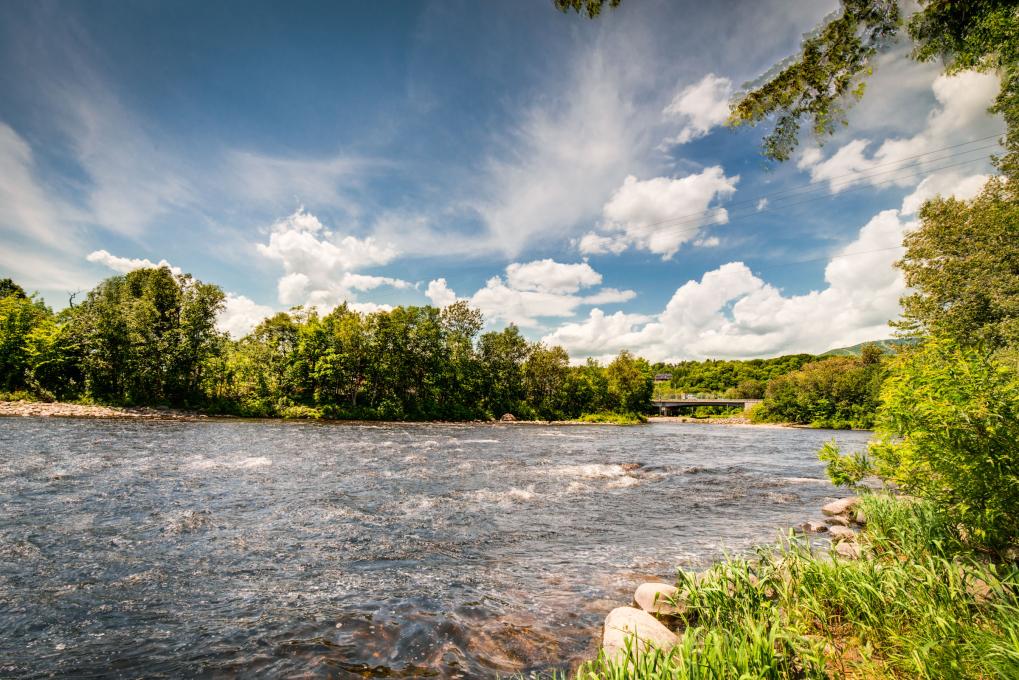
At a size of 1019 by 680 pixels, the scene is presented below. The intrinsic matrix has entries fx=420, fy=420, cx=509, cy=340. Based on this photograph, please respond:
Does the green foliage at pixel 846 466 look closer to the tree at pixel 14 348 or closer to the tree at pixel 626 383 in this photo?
the tree at pixel 14 348

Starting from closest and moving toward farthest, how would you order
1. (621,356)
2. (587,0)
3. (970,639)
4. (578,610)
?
(970,639)
(578,610)
(587,0)
(621,356)

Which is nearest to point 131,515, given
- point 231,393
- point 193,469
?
point 193,469

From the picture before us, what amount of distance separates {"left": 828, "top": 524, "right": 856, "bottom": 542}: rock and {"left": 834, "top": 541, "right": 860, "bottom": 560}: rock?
0.83ft

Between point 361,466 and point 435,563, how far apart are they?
11.9 metres

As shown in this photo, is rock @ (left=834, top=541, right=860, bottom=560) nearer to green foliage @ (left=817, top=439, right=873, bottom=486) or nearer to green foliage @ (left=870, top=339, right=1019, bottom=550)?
green foliage @ (left=817, top=439, right=873, bottom=486)

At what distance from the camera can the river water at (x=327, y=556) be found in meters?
5.60

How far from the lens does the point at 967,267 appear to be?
79.8ft

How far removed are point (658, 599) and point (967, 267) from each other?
102 ft

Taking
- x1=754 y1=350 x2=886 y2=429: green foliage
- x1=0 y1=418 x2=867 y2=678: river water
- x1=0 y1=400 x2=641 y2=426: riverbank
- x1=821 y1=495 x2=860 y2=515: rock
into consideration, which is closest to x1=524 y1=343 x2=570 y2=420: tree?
x1=754 y1=350 x2=886 y2=429: green foliage

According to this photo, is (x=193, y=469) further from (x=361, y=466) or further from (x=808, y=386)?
(x=808, y=386)

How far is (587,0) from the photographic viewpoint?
7.58 metres

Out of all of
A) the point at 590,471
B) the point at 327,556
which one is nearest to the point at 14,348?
the point at 327,556

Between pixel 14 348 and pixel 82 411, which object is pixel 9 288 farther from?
pixel 82 411

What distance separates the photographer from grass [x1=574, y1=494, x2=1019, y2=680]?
12.5 ft
